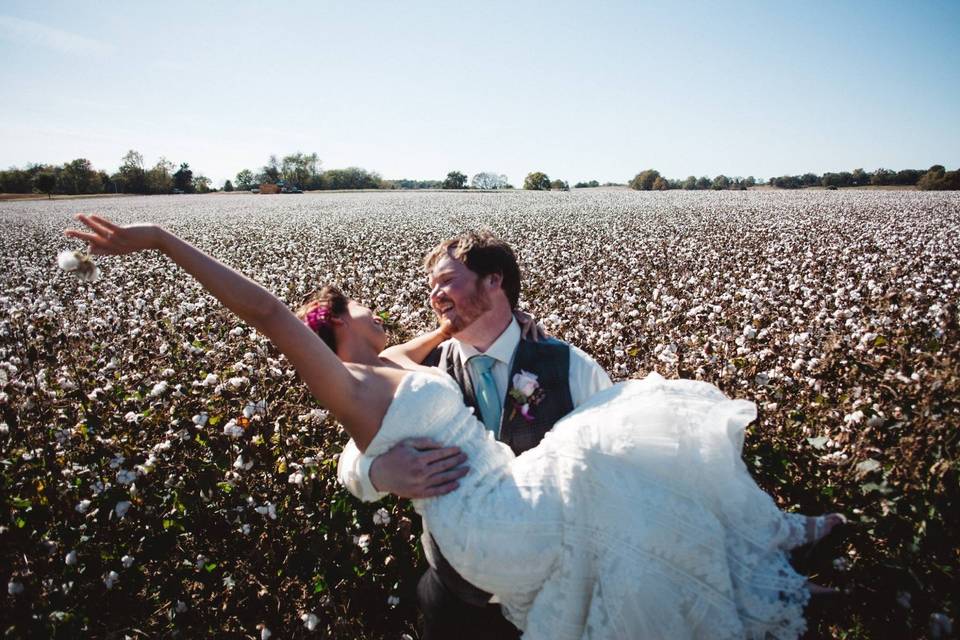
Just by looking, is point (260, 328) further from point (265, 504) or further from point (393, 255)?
point (393, 255)

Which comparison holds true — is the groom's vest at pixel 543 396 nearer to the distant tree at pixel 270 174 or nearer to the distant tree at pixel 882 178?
the distant tree at pixel 882 178

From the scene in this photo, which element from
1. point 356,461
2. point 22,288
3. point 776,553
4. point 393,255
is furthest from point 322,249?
point 776,553

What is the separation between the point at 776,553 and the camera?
1644 mm

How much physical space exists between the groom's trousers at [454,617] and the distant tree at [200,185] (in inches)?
4241

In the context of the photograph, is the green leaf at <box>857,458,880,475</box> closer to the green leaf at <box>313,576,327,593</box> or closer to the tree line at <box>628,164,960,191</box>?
the green leaf at <box>313,576,327,593</box>

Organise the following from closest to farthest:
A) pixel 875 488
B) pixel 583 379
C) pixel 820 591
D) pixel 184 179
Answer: pixel 820 591
pixel 875 488
pixel 583 379
pixel 184 179

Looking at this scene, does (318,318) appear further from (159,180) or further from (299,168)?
(299,168)

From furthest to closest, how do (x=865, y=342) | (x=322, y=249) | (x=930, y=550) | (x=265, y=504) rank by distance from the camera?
(x=322, y=249), (x=865, y=342), (x=265, y=504), (x=930, y=550)

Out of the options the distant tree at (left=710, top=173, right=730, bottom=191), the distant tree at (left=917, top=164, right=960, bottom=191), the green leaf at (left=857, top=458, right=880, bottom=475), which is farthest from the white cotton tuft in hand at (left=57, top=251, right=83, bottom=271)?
the distant tree at (left=710, top=173, right=730, bottom=191)

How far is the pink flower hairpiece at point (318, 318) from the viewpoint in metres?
2.24

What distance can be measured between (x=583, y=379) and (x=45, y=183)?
9852 centimetres

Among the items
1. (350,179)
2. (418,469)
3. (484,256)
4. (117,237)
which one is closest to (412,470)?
(418,469)

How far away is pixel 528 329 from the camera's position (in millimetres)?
2594

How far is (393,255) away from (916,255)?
10.7 meters
